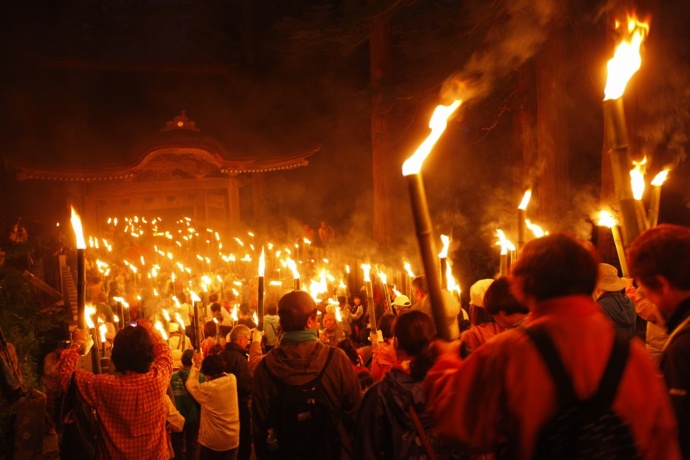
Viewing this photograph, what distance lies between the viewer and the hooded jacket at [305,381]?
3.07 metres

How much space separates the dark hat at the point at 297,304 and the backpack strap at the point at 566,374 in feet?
5.56

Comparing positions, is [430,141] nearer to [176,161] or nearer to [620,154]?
[620,154]

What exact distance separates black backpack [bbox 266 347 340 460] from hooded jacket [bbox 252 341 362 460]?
3 cm

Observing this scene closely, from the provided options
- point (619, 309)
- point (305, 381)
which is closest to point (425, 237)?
point (305, 381)

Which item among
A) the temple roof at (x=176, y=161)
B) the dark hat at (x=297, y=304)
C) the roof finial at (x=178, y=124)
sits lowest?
the dark hat at (x=297, y=304)

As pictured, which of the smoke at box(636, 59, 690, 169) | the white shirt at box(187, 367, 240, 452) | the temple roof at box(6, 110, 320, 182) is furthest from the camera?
the temple roof at box(6, 110, 320, 182)

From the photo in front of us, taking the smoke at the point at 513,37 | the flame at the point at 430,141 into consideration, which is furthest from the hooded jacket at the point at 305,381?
the smoke at the point at 513,37

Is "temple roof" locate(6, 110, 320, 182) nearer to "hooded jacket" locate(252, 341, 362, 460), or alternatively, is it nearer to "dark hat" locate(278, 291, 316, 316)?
"dark hat" locate(278, 291, 316, 316)

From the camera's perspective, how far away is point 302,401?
3029 mm

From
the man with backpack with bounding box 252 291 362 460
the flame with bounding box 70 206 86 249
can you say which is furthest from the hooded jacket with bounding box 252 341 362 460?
the flame with bounding box 70 206 86 249

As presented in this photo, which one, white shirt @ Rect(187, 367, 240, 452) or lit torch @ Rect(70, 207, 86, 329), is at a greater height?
lit torch @ Rect(70, 207, 86, 329)

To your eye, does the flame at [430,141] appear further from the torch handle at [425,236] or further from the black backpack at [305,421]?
the black backpack at [305,421]

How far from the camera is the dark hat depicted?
320 centimetres

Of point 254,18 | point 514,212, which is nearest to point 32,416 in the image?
point 514,212
